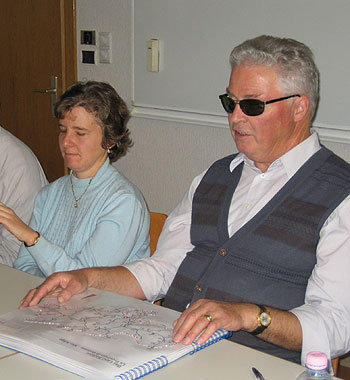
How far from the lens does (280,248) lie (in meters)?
1.99

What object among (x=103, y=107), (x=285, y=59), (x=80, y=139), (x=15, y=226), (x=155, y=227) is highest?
(x=285, y=59)

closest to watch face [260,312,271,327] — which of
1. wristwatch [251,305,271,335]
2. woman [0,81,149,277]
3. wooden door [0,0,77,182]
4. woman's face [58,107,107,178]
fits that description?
wristwatch [251,305,271,335]

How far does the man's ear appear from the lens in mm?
2113

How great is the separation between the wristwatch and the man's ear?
0.70 m

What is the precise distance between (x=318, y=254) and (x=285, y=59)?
24.0 inches

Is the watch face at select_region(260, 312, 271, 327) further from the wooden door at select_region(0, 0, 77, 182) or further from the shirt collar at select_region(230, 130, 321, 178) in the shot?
the wooden door at select_region(0, 0, 77, 182)

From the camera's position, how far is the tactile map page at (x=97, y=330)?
1476mm

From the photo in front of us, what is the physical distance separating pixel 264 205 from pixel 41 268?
81cm

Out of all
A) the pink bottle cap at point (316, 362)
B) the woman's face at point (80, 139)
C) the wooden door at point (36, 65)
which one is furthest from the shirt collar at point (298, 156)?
the wooden door at point (36, 65)

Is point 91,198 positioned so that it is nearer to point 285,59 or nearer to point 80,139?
point 80,139

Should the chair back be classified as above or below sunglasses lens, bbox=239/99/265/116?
below

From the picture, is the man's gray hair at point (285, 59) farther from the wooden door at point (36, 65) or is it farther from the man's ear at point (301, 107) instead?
the wooden door at point (36, 65)

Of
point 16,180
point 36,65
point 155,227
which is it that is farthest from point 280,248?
point 36,65

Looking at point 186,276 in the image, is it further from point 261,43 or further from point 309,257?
Result: point 261,43
